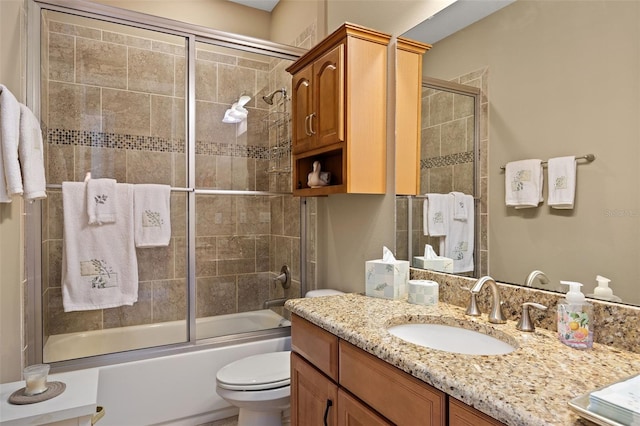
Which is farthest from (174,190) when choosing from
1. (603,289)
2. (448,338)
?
(603,289)

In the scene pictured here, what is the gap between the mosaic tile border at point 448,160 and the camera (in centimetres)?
145

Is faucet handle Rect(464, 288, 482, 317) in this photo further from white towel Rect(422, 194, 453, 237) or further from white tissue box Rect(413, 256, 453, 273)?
white towel Rect(422, 194, 453, 237)

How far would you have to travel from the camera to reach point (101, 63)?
2.57m

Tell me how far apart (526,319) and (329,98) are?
51.0 inches

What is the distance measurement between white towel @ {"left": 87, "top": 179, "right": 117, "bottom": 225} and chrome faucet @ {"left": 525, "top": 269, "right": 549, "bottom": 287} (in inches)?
82.3

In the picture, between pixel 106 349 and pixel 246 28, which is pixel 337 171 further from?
pixel 246 28

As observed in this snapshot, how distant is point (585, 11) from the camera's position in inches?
42.9

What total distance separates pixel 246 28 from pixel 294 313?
283 centimetres

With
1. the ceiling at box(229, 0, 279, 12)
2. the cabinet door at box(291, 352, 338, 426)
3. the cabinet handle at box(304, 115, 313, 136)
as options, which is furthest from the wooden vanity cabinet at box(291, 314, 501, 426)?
the ceiling at box(229, 0, 279, 12)

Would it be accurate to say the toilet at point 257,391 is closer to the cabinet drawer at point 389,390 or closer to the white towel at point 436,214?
the cabinet drawer at point 389,390

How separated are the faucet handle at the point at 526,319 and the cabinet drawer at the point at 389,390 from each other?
0.46m

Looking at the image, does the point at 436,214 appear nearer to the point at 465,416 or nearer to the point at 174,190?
the point at 465,416

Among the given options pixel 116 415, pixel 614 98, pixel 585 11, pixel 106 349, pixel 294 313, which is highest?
pixel 585 11

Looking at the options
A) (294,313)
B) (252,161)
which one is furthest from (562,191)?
(252,161)
